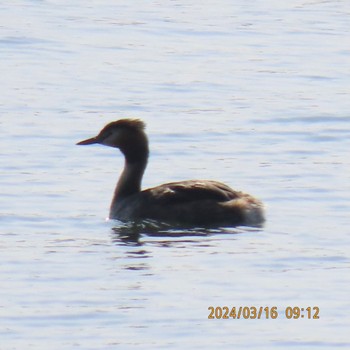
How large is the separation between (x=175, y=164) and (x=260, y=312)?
6.12 meters

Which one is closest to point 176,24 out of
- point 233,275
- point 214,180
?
point 214,180

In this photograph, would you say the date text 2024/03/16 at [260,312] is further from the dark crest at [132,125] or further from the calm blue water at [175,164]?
the dark crest at [132,125]

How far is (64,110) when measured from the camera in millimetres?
19891

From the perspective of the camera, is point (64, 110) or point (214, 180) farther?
point (64, 110)

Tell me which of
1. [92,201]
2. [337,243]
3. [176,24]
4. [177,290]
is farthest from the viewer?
[176,24]

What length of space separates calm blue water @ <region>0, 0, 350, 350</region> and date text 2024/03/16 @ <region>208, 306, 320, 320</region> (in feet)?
0.24

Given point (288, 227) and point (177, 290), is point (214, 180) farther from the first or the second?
point (177, 290)

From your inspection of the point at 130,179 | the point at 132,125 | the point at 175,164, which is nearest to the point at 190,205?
the point at 130,179

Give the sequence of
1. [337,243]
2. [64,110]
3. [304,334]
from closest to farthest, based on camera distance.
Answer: [304,334]
[337,243]
[64,110]

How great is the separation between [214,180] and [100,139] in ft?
4.21

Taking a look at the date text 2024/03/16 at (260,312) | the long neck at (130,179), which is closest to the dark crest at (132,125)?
the long neck at (130,179)

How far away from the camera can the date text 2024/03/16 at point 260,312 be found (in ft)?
36.8

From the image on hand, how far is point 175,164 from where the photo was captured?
56.6 feet

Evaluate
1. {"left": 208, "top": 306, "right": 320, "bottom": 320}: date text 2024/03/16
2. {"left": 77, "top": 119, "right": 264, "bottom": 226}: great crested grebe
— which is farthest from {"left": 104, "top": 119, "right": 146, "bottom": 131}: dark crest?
{"left": 208, "top": 306, "right": 320, "bottom": 320}: date text 2024/03/16
